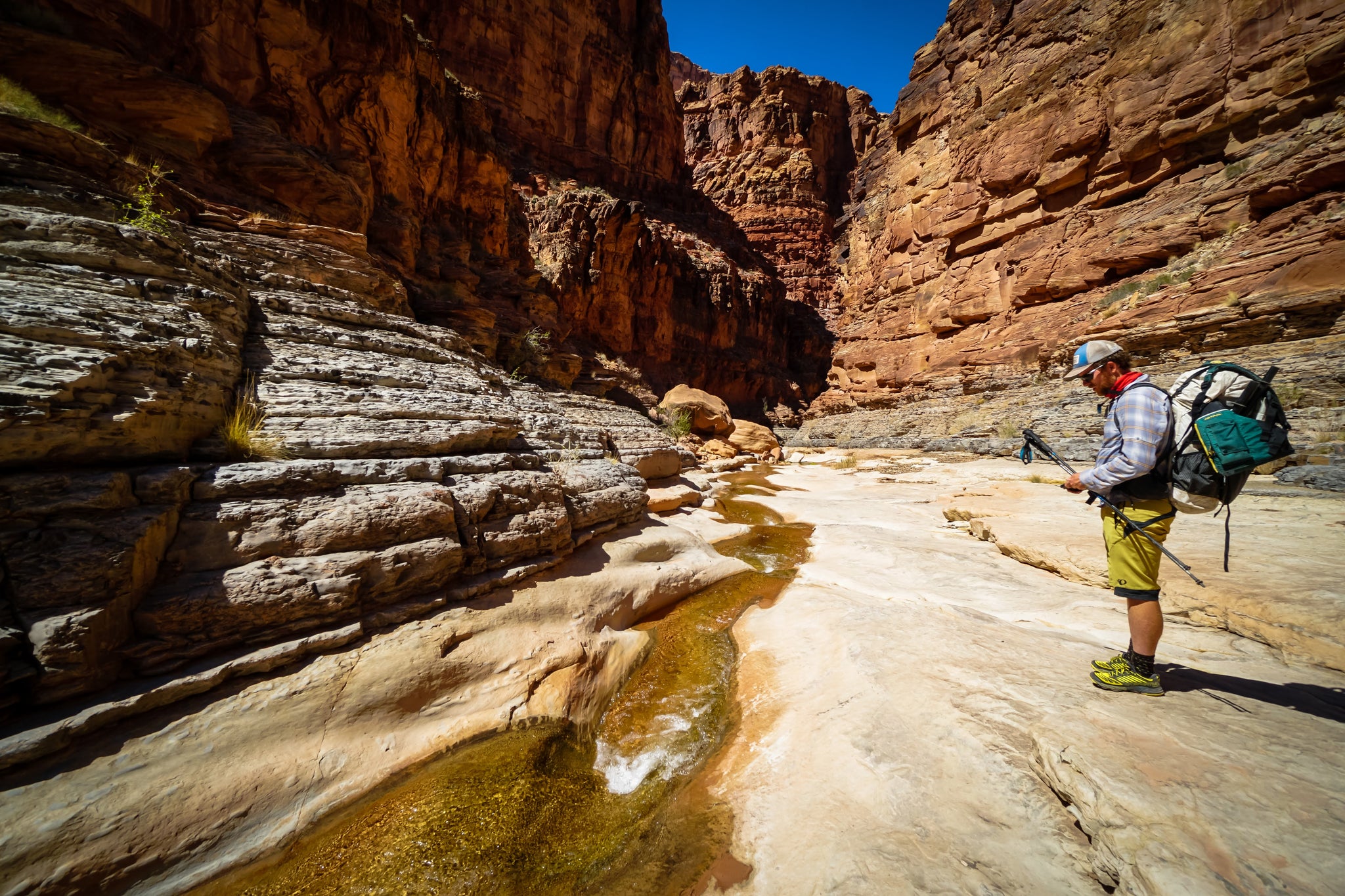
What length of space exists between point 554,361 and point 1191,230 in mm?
19730

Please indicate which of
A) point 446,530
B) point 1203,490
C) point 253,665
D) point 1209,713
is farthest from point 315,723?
point 1203,490

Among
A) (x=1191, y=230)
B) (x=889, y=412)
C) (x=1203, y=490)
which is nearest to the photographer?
(x=1203, y=490)

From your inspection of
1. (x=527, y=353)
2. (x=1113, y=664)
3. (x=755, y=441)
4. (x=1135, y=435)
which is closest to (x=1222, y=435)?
(x=1135, y=435)

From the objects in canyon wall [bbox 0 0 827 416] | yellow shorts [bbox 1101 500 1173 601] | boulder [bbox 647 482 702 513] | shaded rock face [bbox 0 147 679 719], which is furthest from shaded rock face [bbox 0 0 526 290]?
yellow shorts [bbox 1101 500 1173 601]

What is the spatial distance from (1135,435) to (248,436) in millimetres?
6269

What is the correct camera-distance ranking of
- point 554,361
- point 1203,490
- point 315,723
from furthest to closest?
point 554,361 → point 315,723 → point 1203,490

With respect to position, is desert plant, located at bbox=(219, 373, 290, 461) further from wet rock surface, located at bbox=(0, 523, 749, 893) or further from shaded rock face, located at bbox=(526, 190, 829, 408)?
shaded rock face, located at bbox=(526, 190, 829, 408)

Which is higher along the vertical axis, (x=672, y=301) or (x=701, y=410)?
(x=672, y=301)

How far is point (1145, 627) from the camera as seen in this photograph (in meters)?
2.41

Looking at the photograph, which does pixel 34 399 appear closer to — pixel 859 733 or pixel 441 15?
pixel 859 733

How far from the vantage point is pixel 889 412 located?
1997 centimetres

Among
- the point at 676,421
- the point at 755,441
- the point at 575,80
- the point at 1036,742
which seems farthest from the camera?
the point at 575,80

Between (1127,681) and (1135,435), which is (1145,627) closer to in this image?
(1127,681)

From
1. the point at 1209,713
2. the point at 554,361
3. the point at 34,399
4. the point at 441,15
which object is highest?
the point at 441,15
